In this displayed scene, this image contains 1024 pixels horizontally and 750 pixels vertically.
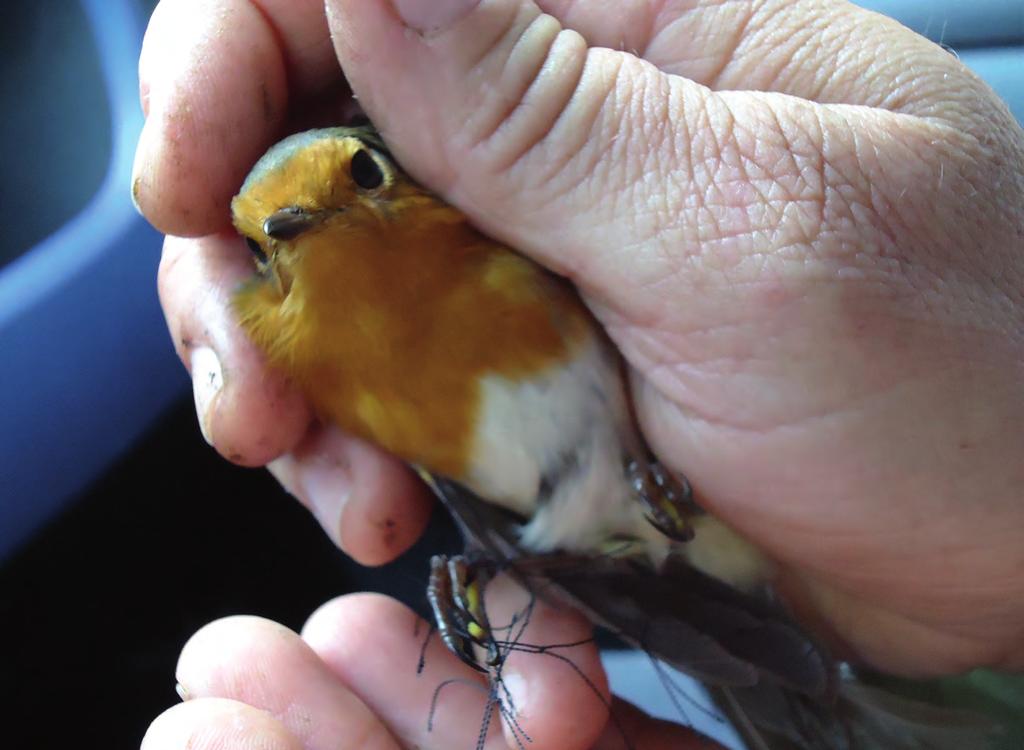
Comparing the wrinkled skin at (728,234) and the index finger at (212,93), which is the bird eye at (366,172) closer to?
the wrinkled skin at (728,234)

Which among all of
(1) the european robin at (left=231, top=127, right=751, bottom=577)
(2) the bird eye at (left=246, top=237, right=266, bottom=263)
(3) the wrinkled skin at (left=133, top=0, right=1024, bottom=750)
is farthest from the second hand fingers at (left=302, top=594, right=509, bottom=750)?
(2) the bird eye at (left=246, top=237, right=266, bottom=263)

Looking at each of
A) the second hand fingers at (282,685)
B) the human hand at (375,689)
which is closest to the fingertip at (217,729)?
the human hand at (375,689)

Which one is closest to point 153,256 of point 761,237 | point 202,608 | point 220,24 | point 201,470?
point 201,470

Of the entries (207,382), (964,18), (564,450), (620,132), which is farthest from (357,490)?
(964,18)

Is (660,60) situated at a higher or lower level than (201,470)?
higher

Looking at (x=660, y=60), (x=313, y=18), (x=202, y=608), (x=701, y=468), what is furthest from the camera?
(x=202, y=608)

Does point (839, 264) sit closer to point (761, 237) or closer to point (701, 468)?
point (761, 237)
